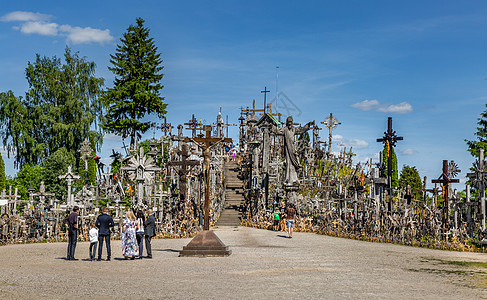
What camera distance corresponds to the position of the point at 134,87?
160ft

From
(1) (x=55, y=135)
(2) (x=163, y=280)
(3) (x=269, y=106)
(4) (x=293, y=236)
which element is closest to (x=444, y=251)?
(4) (x=293, y=236)

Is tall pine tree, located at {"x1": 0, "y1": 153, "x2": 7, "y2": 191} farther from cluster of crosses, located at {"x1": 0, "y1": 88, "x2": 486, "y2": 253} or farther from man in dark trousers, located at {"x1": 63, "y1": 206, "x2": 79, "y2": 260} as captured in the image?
man in dark trousers, located at {"x1": 63, "y1": 206, "x2": 79, "y2": 260}

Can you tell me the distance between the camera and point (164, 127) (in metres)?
52.9

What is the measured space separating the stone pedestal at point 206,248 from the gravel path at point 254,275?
440 millimetres

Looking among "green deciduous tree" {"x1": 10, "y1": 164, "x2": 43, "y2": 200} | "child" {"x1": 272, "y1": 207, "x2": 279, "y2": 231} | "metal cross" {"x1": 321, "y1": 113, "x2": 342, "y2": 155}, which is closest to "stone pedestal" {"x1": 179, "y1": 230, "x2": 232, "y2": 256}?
"child" {"x1": 272, "y1": 207, "x2": 279, "y2": 231}

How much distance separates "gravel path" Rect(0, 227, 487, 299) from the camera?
979 centimetres

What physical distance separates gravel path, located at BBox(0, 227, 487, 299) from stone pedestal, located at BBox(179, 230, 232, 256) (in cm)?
44

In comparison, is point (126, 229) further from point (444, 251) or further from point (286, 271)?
point (444, 251)

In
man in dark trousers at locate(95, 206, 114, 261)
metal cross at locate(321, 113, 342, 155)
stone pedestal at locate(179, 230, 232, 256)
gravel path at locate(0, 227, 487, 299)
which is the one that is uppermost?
metal cross at locate(321, 113, 342, 155)

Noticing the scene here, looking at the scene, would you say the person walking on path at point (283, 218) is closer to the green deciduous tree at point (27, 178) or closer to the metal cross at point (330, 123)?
the metal cross at point (330, 123)

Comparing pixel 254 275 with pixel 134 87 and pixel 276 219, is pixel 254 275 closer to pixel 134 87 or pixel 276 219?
pixel 276 219

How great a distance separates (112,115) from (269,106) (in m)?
14.7

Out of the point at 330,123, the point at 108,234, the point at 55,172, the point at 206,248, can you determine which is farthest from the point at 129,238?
the point at 330,123

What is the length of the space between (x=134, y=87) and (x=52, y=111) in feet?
24.4
